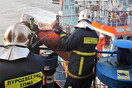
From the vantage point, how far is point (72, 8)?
1239 cm

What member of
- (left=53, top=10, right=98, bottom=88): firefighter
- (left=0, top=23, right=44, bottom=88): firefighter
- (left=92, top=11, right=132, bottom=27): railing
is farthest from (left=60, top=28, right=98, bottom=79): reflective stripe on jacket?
(left=92, top=11, right=132, bottom=27): railing

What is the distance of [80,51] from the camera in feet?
6.66

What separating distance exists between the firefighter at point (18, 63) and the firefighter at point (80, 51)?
2.53 feet

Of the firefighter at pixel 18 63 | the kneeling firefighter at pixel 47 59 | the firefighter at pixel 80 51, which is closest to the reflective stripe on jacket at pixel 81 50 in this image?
the firefighter at pixel 80 51

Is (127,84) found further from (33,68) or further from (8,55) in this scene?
(8,55)

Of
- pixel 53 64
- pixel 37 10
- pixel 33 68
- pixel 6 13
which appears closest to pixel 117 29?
pixel 53 64

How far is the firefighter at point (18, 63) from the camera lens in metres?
1.12

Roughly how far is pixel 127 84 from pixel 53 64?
1204 millimetres

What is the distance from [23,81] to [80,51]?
3.40ft

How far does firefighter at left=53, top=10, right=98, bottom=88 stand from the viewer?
6.62 ft

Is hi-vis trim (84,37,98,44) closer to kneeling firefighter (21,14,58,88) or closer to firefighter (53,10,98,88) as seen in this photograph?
firefighter (53,10,98,88)

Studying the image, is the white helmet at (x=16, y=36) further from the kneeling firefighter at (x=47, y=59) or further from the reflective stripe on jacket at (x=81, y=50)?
the kneeling firefighter at (x=47, y=59)

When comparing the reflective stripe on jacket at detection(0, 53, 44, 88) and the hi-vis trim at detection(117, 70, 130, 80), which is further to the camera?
the hi-vis trim at detection(117, 70, 130, 80)

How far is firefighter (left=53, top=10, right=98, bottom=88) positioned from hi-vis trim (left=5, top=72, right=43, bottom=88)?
33.1 inches
